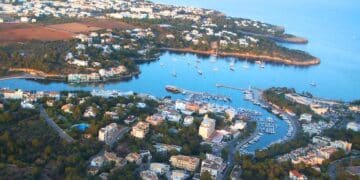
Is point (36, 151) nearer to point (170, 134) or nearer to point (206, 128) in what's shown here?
point (170, 134)

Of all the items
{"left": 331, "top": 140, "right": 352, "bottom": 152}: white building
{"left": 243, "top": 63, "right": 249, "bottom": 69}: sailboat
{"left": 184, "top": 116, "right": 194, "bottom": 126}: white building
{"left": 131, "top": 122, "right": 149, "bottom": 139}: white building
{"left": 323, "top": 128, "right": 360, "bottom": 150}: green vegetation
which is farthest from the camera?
{"left": 243, "top": 63, "right": 249, "bottom": 69}: sailboat

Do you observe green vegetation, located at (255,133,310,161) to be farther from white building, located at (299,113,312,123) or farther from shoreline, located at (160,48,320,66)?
shoreline, located at (160,48,320,66)

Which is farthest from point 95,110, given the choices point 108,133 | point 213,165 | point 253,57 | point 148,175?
point 253,57

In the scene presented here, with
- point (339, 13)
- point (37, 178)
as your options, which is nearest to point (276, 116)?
point (37, 178)

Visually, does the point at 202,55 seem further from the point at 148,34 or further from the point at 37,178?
the point at 37,178

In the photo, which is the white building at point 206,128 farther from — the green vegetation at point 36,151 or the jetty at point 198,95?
the jetty at point 198,95

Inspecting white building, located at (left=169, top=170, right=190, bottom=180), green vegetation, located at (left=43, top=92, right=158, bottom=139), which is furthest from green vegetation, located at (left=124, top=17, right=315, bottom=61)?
white building, located at (left=169, top=170, right=190, bottom=180)
